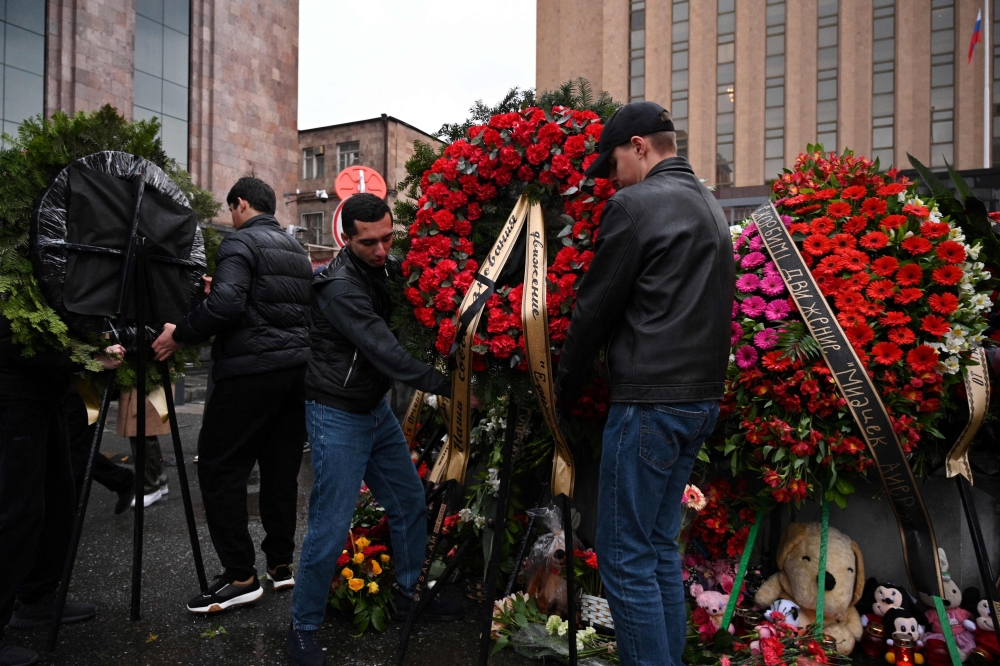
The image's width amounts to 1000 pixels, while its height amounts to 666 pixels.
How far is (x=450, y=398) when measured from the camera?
10.2 feet

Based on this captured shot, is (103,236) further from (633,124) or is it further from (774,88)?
(774,88)

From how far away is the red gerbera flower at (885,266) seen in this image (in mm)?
3072

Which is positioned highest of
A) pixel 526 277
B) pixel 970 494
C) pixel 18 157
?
pixel 18 157

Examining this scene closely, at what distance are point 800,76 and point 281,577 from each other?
41653 mm

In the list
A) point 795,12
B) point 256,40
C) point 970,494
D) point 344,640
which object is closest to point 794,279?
point 970,494

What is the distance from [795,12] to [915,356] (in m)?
42.4

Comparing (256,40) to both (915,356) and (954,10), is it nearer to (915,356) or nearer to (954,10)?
(915,356)

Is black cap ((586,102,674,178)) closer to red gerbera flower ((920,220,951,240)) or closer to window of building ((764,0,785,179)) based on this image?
red gerbera flower ((920,220,951,240))

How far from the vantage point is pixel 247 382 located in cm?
366

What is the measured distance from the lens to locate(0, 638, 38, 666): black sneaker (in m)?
2.96

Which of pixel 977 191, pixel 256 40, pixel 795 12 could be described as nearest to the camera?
pixel 977 191

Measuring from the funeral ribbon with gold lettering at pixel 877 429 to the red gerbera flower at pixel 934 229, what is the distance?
0.55 meters

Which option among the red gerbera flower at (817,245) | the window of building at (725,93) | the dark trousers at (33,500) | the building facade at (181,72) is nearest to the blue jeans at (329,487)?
the dark trousers at (33,500)

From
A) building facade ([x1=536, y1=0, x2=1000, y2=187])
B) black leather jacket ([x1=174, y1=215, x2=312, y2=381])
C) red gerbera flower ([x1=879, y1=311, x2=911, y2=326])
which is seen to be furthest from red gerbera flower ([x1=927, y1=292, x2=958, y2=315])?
building facade ([x1=536, y1=0, x2=1000, y2=187])
